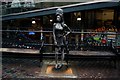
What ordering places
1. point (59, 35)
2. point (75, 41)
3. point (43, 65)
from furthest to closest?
point (75, 41) < point (43, 65) < point (59, 35)

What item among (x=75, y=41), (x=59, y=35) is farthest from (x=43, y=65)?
(x=75, y=41)

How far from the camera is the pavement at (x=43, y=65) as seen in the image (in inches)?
371

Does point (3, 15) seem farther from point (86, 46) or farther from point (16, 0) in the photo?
point (86, 46)

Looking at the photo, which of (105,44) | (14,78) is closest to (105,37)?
(105,44)

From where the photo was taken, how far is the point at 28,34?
14.8 meters

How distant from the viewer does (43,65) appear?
11.0 m

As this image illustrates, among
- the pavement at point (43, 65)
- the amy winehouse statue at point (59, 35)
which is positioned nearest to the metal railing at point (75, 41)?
the pavement at point (43, 65)

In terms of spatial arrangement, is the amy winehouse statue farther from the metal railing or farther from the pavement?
the metal railing

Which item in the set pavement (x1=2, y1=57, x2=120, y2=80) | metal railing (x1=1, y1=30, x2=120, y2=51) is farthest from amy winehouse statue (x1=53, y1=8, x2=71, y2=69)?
metal railing (x1=1, y1=30, x2=120, y2=51)

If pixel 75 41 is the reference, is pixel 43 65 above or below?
below

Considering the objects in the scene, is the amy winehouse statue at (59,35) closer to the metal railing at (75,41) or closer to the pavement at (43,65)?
the pavement at (43,65)

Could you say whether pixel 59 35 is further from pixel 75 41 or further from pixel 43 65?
pixel 75 41

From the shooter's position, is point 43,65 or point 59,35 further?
point 43,65

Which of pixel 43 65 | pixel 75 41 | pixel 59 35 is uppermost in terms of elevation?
pixel 59 35
